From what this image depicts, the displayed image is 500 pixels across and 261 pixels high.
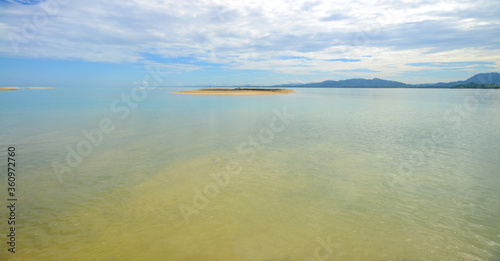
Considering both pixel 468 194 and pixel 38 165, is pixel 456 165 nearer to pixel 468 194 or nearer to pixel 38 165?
pixel 468 194

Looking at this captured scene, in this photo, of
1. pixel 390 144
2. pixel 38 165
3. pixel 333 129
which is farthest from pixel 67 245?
pixel 333 129

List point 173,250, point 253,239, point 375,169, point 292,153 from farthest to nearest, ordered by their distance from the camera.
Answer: point 292,153 < point 375,169 < point 253,239 < point 173,250

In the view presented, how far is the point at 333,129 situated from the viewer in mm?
19188

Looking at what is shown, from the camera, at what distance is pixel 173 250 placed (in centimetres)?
540

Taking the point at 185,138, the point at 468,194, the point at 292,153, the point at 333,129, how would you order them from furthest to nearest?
the point at 333,129, the point at 185,138, the point at 292,153, the point at 468,194

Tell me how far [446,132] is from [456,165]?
919 cm

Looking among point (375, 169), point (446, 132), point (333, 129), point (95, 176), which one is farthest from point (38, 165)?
point (446, 132)

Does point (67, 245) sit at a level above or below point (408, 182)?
below

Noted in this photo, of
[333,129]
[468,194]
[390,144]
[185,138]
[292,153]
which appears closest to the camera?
[468,194]

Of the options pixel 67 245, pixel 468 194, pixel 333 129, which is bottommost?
pixel 67 245

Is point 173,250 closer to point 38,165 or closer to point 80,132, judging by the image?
point 38,165

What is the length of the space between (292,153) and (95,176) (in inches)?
362

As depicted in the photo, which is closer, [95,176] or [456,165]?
[95,176]

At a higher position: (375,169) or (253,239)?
(375,169)
